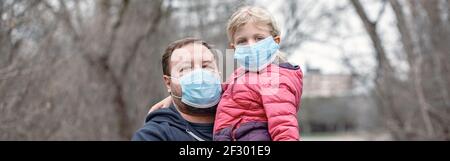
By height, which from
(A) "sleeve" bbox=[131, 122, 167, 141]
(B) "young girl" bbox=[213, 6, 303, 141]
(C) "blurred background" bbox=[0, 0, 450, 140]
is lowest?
(A) "sleeve" bbox=[131, 122, 167, 141]

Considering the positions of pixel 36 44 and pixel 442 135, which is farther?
pixel 442 135

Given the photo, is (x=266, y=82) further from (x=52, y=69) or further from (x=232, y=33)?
(x=52, y=69)

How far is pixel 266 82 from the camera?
9.98ft

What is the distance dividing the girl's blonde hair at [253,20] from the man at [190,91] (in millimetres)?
166

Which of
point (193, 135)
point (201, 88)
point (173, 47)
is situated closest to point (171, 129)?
point (193, 135)

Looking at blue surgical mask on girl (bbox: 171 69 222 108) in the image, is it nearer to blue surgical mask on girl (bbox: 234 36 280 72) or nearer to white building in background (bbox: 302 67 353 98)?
blue surgical mask on girl (bbox: 234 36 280 72)

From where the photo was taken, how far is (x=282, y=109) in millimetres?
2902

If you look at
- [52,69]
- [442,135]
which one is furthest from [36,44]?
[442,135]

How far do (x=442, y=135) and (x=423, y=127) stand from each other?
1.07 metres

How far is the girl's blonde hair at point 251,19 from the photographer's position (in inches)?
121

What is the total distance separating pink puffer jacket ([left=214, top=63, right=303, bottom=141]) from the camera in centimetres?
288

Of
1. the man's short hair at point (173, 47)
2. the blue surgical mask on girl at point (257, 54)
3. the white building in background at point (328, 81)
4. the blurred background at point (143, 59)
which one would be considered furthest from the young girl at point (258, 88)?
the white building in background at point (328, 81)

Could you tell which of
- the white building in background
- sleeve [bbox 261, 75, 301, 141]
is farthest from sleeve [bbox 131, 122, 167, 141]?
the white building in background

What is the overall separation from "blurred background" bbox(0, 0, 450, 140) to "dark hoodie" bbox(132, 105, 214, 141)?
21.5 feet
